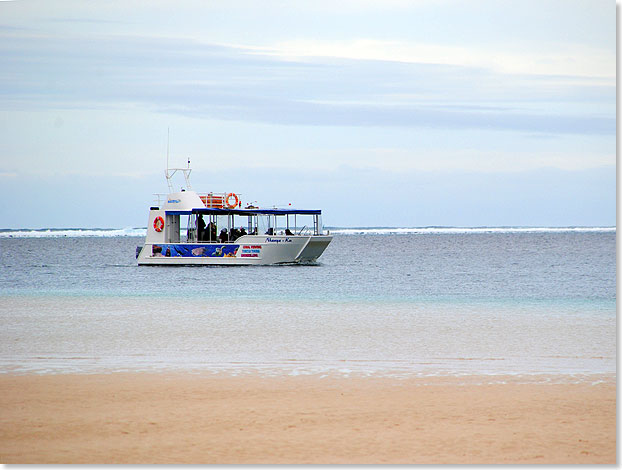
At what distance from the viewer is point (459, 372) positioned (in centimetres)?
788

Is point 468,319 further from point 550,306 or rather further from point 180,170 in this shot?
point 180,170

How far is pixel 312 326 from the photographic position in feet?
39.8

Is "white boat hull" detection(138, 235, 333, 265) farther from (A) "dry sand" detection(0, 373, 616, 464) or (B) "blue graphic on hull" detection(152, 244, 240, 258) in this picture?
(A) "dry sand" detection(0, 373, 616, 464)

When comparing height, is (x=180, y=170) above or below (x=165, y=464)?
above

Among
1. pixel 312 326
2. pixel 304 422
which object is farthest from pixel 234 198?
pixel 304 422

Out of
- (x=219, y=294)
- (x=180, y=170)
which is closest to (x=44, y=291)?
(x=219, y=294)

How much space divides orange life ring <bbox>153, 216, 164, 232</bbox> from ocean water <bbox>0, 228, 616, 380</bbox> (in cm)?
293

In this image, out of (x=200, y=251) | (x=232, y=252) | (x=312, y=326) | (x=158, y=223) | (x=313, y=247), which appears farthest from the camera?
(x=313, y=247)

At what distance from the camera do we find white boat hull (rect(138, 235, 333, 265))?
25.6m

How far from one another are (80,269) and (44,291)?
10720 mm

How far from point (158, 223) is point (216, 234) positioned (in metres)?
1.87

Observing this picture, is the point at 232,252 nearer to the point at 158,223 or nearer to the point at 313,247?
the point at 158,223

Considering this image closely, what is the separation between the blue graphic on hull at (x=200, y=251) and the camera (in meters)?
25.6

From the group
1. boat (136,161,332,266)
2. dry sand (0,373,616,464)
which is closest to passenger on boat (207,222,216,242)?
boat (136,161,332,266)
